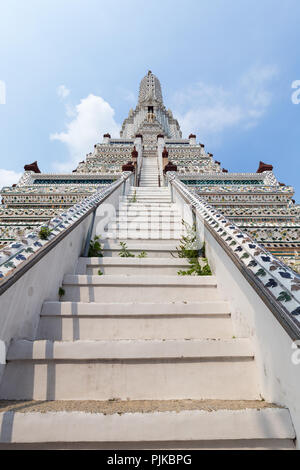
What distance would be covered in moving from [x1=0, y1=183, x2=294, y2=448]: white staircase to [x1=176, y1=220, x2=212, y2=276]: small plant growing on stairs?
10.4 inches

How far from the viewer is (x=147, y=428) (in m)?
1.17

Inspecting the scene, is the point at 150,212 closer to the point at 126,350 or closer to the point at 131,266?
the point at 131,266

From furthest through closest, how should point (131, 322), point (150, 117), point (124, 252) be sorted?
point (150, 117) < point (124, 252) < point (131, 322)

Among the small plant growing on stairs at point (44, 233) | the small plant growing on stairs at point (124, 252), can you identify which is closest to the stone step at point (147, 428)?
the small plant growing on stairs at point (44, 233)

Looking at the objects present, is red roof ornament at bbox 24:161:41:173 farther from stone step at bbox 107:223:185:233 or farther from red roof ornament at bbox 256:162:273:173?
red roof ornament at bbox 256:162:273:173

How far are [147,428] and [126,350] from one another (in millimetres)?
491

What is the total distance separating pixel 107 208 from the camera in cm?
461

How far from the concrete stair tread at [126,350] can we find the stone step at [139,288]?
2.23 ft

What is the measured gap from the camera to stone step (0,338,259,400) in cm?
146

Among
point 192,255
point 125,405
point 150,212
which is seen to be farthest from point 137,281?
point 150,212

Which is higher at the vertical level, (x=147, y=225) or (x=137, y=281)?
(x=147, y=225)

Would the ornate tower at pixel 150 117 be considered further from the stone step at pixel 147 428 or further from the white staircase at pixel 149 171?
A: the stone step at pixel 147 428
